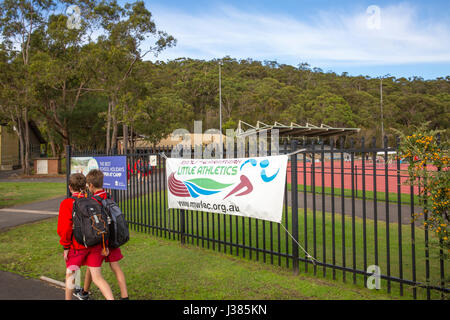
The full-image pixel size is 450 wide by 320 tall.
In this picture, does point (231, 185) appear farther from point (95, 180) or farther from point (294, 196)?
point (95, 180)

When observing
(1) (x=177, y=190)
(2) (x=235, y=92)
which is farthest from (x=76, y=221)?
(2) (x=235, y=92)

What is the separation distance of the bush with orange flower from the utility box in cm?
3142

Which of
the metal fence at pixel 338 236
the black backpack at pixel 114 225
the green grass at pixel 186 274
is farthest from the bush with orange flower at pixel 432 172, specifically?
the black backpack at pixel 114 225

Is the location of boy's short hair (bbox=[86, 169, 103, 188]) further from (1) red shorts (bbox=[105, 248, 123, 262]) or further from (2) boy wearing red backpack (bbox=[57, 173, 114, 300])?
(1) red shorts (bbox=[105, 248, 123, 262])

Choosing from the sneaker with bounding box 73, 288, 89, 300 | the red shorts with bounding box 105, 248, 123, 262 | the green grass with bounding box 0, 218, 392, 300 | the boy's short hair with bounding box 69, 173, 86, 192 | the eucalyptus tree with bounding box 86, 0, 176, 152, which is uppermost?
the eucalyptus tree with bounding box 86, 0, 176, 152

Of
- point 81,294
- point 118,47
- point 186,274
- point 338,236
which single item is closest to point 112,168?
point 186,274

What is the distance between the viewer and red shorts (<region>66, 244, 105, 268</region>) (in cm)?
386

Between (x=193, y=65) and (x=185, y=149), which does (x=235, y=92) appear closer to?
(x=193, y=65)

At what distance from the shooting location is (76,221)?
3.71 meters

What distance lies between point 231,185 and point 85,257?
2518mm

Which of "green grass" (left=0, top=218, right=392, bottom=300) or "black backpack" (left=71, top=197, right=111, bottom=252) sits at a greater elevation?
"black backpack" (left=71, top=197, right=111, bottom=252)

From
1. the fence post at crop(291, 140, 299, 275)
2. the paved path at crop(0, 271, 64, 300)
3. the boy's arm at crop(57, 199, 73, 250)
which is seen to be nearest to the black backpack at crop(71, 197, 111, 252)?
the boy's arm at crop(57, 199, 73, 250)

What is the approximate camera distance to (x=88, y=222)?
3.66 meters

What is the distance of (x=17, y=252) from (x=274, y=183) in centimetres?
501
